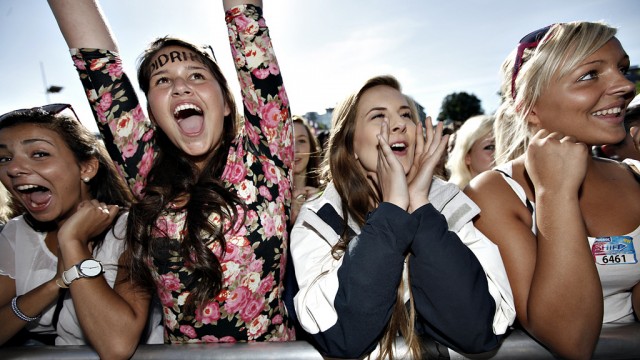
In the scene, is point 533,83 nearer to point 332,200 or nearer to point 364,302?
point 332,200

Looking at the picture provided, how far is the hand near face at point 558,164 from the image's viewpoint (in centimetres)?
140

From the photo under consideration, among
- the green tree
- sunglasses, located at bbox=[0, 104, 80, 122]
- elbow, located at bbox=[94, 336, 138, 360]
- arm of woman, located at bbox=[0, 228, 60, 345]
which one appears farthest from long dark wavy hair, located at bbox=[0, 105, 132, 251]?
the green tree

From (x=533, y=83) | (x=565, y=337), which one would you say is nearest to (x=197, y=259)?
(x=565, y=337)

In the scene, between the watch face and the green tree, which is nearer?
the watch face

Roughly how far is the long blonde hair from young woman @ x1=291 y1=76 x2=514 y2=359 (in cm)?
57

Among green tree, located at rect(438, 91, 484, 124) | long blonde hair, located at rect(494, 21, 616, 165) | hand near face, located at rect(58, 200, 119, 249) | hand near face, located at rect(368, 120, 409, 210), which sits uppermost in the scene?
long blonde hair, located at rect(494, 21, 616, 165)

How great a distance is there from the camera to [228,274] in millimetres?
1508

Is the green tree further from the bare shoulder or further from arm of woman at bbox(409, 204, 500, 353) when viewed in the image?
arm of woman at bbox(409, 204, 500, 353)

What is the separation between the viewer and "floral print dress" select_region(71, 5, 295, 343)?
152cm

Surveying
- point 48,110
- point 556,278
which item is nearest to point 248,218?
point 556,278

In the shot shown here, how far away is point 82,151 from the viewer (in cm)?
209

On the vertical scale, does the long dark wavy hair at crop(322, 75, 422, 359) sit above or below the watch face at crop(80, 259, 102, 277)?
above

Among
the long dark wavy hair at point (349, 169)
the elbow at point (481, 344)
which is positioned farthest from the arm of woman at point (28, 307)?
the elbow at point (481, 344)

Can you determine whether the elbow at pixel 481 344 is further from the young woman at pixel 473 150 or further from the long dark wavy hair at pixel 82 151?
the young woman at pixel 473 150
